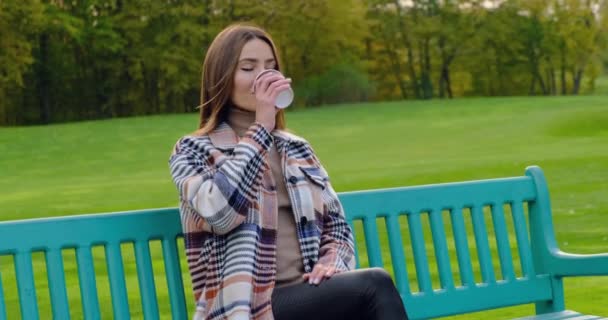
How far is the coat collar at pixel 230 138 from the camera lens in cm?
361

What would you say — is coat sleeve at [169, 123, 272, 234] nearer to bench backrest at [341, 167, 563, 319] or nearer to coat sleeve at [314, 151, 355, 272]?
coat sleeve at [314, 151, 355, 272]

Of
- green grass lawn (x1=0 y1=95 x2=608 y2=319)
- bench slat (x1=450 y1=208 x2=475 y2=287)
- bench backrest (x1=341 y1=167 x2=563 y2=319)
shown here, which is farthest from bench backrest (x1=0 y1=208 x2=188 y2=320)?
green grass lawn (x1=0 y1=95 x2=608 y2=319)

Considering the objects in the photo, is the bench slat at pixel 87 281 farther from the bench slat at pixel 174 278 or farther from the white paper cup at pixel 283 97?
the white paper cup at pixel 283 97

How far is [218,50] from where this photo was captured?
367cm

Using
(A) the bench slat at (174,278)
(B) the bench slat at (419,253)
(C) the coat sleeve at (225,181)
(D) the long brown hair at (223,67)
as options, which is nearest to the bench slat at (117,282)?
(A) the bench slat at (174,278)

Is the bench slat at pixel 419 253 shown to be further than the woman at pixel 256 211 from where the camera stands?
Yes

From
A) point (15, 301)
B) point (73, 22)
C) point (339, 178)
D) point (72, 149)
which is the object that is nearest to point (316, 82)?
point (73, 22)

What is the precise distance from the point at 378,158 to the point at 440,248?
18.8 m

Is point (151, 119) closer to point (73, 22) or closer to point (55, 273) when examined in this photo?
point (73, 22)

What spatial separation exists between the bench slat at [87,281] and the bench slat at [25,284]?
0.56 ft

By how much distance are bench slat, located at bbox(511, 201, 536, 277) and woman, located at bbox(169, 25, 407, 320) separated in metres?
1.25

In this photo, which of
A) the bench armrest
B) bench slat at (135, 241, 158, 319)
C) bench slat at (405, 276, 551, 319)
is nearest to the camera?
bench slat at (135, 241, 158, 319)

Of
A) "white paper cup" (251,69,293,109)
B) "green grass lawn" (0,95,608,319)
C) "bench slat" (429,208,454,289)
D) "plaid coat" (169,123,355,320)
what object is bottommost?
"green grass lawn" (0,95,608,319)

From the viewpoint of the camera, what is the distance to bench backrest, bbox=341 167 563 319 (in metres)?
4.33
